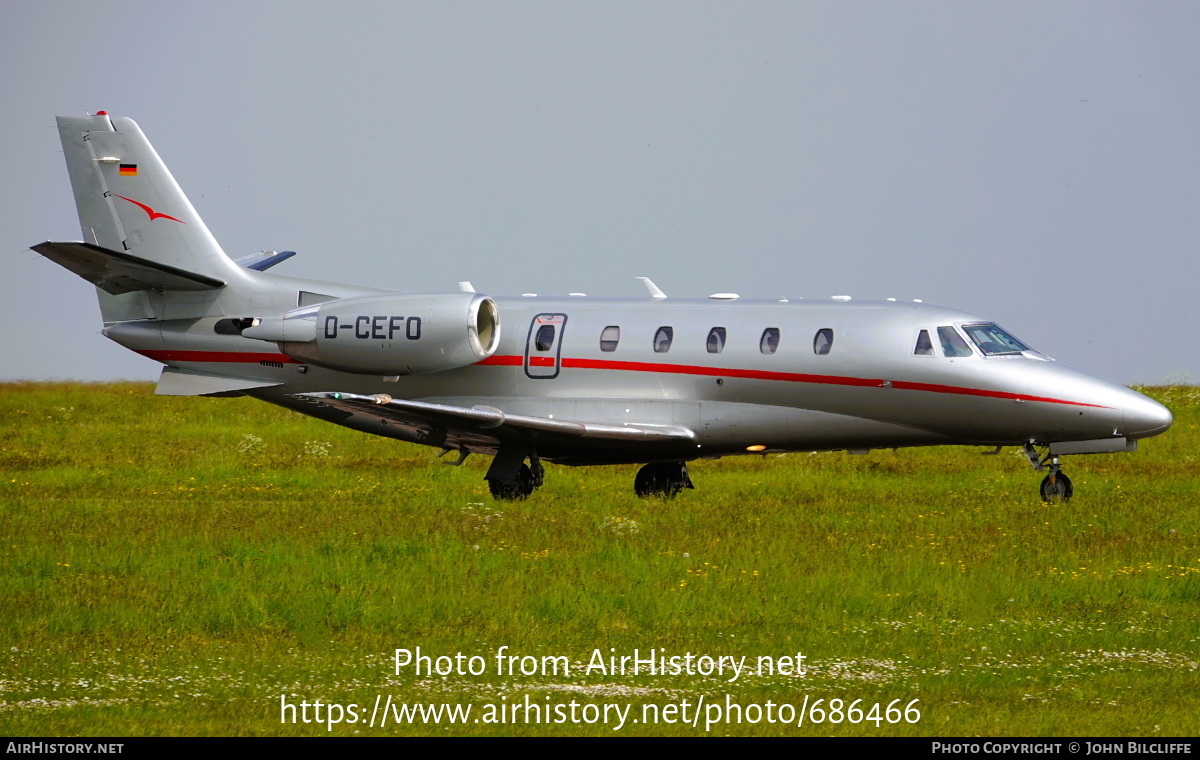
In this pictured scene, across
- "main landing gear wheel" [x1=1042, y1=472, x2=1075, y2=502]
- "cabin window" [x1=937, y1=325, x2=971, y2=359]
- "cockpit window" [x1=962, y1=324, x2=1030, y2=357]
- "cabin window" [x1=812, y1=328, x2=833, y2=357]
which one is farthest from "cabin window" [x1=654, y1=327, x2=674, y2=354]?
"main landing gear wheel" [x1=1042, y1=472, x2=1075, y2=502]

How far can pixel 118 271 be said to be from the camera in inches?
851

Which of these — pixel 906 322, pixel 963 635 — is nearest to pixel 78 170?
pixel 906 322

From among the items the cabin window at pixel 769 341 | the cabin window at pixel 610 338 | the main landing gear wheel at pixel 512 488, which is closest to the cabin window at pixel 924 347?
the cabin window at pixel 769 341

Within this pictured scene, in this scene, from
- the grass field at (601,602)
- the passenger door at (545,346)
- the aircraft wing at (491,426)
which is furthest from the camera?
the passenger door at (545,346)

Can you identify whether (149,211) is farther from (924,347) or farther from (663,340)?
(924,347)

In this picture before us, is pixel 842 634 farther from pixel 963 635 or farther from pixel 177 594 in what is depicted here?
pixel 177 594

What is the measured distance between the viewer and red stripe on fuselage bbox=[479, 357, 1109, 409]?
1897cm

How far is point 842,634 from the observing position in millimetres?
11969

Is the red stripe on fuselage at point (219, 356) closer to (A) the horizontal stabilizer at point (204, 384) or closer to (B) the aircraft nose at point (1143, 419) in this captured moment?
(A) the horizontal stabilizer at point (204, 384)

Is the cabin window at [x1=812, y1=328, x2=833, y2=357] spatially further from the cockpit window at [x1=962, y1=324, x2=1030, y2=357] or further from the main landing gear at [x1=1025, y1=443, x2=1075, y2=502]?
the main landing gear at [x1=1025, y1=443, x2=1075, y2=502]

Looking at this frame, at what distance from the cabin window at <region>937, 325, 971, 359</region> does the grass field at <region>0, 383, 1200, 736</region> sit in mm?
2018

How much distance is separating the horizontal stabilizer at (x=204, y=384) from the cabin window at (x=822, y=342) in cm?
783

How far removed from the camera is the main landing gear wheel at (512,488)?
68.4 feet
